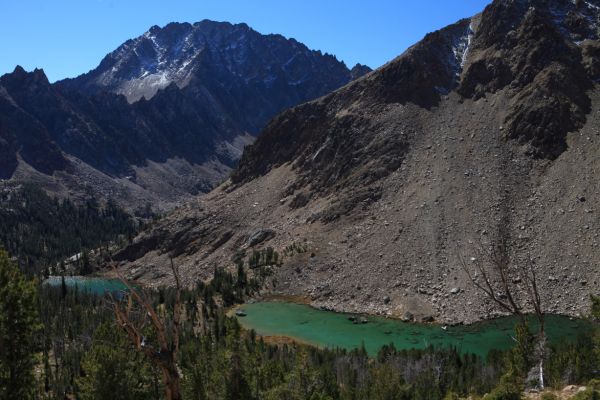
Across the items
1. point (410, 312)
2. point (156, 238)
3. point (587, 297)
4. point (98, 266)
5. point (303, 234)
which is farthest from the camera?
point (98, 266)

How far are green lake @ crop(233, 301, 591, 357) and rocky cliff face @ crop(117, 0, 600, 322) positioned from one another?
3.58 meters

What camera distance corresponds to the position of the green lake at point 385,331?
8794cm

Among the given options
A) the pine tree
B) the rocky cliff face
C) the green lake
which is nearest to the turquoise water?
the rocky cliff face

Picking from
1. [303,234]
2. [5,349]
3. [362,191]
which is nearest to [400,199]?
[362,191]

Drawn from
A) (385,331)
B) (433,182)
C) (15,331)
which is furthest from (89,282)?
(15,331)

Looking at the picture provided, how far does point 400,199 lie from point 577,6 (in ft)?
280

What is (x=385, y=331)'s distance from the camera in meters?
96.8

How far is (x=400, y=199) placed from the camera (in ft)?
427

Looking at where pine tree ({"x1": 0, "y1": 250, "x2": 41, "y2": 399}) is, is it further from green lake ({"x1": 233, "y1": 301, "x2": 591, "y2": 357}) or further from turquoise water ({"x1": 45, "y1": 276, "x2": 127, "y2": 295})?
turquoise water ({"x1": 45, "y1": 276, "x2": 127, "y2": 295})

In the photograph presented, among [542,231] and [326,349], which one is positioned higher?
[542,231]

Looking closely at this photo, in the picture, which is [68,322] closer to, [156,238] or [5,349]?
[156,238]

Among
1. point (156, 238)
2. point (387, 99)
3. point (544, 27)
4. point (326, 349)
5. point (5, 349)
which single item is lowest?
point (326, 349)

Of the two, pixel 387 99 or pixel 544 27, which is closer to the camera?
pixel 544 27

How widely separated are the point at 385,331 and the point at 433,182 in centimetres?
4606
